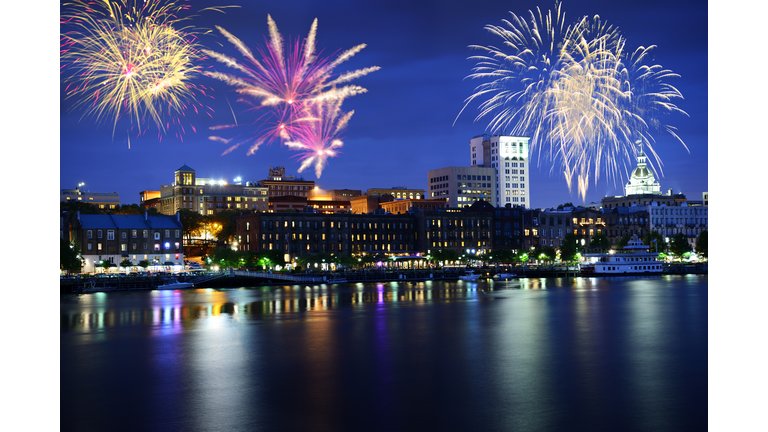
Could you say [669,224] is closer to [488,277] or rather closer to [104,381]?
[488,277]

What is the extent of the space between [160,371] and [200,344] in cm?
854

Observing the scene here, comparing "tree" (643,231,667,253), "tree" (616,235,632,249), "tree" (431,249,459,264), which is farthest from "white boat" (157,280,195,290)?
"tree" (643,231,667,253)

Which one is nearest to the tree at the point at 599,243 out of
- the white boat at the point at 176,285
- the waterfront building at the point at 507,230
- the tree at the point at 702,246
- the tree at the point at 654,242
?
the tree at the point at 654,242

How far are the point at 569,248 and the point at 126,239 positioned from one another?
88.3 m

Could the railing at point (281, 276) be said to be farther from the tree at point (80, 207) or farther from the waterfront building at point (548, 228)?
the waterfront building at point (548, 228)

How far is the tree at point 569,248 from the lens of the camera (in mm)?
145250

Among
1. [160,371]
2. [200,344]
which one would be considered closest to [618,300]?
[200,344]

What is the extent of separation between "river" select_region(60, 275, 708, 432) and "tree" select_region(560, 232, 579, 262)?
80.2m

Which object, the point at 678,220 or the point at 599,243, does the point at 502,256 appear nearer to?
the point at 599,243

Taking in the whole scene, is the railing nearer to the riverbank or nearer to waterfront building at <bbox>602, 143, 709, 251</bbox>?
the riverbank

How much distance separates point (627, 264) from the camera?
129500 mm

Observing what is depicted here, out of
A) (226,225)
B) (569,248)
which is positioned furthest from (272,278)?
(569,248)

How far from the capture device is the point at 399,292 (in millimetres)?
88812

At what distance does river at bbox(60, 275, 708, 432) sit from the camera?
25766mm
